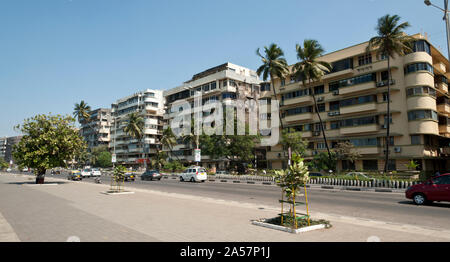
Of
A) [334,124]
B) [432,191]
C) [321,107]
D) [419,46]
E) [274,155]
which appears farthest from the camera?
[274,155]

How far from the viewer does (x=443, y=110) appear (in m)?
38.5

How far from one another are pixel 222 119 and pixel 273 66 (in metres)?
14.1

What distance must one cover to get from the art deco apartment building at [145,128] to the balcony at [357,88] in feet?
183

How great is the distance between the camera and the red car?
1283cm

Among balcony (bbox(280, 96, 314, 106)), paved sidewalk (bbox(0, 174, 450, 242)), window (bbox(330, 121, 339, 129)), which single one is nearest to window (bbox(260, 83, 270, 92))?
balcony (bbox(280, 96, 314, 106))

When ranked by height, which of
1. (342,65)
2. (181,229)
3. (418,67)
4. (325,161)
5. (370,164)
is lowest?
(181,229)

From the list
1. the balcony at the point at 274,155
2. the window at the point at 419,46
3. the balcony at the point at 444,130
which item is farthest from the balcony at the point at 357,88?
the balcony at the point at 274,155

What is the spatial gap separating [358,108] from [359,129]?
2.91 meters

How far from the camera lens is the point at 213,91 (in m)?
60.5

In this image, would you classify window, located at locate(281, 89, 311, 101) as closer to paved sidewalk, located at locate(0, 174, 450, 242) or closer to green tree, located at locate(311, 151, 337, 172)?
green tree, located at locate(311, 151, 337, 172)

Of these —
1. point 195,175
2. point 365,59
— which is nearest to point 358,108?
point 365,59

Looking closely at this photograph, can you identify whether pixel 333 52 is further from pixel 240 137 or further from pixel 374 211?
pixel 374 211

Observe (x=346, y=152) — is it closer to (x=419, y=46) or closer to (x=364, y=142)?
(x=364, y=142)
